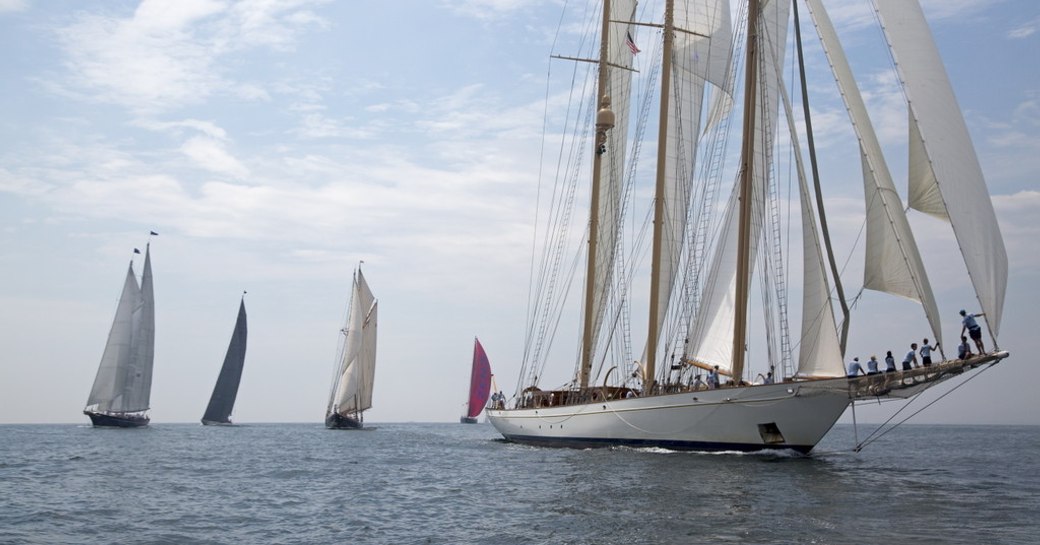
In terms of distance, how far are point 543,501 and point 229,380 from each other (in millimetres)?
83350

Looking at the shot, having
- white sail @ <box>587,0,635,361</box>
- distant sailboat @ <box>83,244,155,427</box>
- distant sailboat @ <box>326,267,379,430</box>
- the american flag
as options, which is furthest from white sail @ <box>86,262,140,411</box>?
the american flag

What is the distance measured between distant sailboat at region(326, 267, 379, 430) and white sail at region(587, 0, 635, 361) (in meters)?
36.9

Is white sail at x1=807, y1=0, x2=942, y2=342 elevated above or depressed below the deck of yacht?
above

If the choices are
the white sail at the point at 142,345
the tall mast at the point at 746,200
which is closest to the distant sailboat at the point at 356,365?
the white sail at the point at 142,345

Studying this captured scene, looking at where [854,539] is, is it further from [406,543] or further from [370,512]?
[370,512]

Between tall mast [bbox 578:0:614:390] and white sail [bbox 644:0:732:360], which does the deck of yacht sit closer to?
white sail [bbox 644:0:732:360]

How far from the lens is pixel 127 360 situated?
79312mm

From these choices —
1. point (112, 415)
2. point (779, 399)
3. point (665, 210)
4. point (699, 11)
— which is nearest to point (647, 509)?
point (779, 399)

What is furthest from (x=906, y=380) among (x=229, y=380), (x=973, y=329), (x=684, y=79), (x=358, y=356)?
(x=229, y=380)

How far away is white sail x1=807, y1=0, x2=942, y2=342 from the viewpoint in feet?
94.9

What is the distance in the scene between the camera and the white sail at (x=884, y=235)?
28.9 m

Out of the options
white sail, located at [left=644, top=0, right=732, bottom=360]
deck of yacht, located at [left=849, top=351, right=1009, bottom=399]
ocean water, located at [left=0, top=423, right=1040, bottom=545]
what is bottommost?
ocean water, located at [left=0, top=423, right=1040, bottom=545]

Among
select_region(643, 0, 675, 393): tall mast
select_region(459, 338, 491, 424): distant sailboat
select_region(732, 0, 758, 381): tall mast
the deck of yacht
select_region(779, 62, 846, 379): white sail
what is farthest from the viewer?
select_region(459, 338, 491, 424): distant sailboat

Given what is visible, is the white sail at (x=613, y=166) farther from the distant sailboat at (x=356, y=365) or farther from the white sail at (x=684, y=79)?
the distant sailboat at (x=356, y=365)
